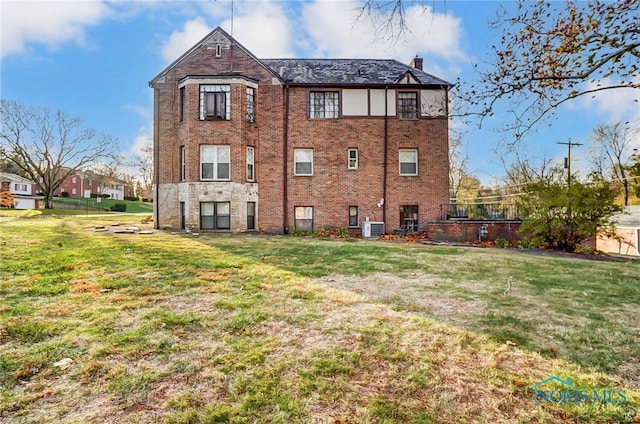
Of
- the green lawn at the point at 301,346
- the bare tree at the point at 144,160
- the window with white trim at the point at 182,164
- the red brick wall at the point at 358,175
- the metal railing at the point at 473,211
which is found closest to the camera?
the green lawn at the point at 301,346

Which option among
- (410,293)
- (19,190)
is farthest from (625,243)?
(19,190)

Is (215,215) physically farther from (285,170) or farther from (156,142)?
(156,142)

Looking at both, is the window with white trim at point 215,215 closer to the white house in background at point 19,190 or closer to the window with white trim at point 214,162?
the window with white trim at point 214,162

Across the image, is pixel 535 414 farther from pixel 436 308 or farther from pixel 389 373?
pixel 436 308

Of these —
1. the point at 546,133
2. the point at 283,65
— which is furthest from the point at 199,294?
the point at 283,65

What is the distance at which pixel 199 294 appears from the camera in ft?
16.3

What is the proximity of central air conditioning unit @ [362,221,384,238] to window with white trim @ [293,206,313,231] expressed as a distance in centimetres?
277

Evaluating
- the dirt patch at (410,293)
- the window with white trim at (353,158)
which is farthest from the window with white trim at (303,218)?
the dirt patch at (410,293)

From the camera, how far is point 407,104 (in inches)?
686

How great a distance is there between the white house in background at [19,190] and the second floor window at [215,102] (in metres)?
31.3

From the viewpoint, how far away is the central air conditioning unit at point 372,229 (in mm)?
16578

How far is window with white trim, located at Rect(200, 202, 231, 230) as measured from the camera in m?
16.4

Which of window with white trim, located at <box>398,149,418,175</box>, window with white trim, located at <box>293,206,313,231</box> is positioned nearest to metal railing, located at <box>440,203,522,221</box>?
window with white trim, located at <box>398,149,418,175</box>

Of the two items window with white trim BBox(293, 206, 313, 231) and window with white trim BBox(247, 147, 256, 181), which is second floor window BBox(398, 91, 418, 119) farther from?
window with white trim BBox(247, 147, 256, 181)
